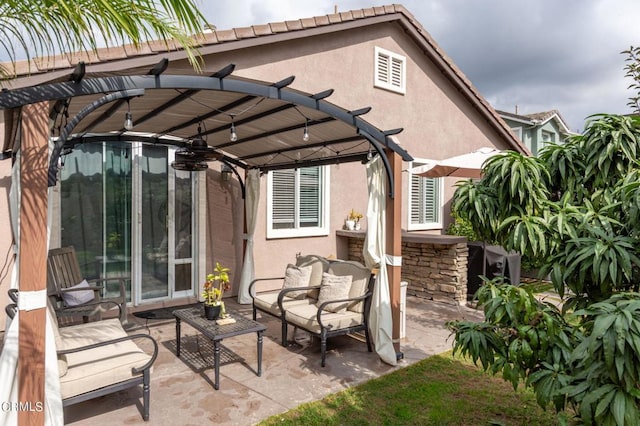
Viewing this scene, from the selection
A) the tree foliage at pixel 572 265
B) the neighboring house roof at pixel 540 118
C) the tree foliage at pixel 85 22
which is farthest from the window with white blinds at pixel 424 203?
the tree foliage at pixel 85 22

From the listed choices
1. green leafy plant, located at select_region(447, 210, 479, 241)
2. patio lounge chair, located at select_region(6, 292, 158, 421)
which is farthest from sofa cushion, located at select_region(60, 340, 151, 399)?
green leafy plant, located at select_region(447, 210, 479, 241)

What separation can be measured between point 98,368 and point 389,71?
949 cm

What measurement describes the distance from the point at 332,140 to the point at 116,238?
4.55 meters

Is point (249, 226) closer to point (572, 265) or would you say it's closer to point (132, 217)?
point (132, 217)

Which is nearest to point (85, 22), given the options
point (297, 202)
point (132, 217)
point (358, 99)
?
point (132, 217)

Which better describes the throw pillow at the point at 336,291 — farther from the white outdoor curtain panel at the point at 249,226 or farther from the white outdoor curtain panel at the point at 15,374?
the white outdoor curtain panel at the point at 15,374

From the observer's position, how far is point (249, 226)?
8.43m

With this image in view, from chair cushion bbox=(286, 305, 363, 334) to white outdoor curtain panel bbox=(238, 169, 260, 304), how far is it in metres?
2.65

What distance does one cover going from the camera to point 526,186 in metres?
2.95

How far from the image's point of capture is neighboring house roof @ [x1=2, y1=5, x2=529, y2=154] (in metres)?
5.14

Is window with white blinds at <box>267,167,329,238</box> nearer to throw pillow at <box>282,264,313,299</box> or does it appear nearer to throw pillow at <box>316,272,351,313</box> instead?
throw pillow at <box>282,264,313,299</box>

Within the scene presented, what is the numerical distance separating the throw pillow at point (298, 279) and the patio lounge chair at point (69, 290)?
2.53 m

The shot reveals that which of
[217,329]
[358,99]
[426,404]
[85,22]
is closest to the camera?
[85,22]

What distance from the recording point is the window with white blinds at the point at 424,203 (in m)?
11.6
